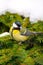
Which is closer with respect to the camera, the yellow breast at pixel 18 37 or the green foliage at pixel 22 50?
the green foliage at pixel 22 50

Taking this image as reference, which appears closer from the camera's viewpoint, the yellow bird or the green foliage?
the green foliage

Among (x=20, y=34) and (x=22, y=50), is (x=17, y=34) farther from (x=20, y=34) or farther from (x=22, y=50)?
(x=22, y=50)

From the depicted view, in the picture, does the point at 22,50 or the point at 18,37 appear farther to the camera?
the point at 18,37

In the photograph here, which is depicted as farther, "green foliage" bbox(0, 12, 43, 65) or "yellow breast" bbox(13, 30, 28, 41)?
"yellow breast" bbox(13, 30, 28, 41)

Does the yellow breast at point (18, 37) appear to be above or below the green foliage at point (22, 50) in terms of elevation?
above

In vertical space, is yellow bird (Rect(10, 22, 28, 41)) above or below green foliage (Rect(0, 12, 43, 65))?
above

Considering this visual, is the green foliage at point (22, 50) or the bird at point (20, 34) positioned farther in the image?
the bird at point (20, 34)

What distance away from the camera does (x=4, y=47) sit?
5.62 metres

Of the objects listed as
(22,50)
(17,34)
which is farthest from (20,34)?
(22,50)

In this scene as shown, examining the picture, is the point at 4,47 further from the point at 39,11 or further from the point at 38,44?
the point at 39,11

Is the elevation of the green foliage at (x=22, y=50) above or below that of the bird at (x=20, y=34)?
below

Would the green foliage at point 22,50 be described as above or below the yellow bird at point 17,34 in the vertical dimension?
below

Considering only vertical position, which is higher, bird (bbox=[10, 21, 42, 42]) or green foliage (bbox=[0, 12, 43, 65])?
bird (bbox=[10, 21, 42, 42])

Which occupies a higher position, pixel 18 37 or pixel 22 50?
pixel 18 37
